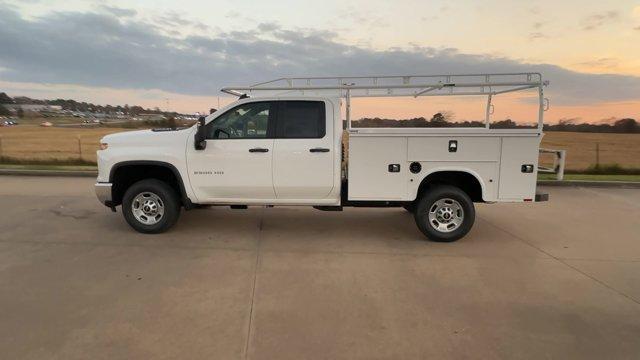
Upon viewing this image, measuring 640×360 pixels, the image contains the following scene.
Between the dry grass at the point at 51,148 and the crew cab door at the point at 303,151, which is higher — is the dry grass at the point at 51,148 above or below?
below

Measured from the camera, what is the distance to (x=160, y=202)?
6391mm

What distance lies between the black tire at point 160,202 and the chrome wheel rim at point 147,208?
0.03 meters

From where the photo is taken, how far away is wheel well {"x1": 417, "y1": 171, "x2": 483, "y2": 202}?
614 centimetres

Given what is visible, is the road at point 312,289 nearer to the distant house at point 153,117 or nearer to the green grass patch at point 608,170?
the green grass patch at point 608,170

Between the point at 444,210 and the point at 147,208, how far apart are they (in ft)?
13.7

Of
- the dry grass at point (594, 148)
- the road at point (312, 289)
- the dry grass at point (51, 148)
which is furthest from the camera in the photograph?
the dry grass at point (51, 148)

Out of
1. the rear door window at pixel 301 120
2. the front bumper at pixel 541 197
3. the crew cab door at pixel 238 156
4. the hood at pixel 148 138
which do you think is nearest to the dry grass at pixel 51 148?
the hood at pixel 148 138

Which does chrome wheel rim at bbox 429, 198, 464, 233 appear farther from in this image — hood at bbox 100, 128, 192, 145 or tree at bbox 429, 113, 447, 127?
hood at bbox 100, 128, 192, 145

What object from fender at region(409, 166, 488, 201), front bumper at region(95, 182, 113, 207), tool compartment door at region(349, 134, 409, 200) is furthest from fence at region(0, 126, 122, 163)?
fender at region(409, 166, 488, 201)

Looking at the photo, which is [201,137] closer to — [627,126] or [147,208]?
[147,208]

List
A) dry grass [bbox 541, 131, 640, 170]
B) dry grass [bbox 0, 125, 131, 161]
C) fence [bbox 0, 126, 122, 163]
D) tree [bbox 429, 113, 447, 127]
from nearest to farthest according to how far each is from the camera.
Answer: tree [bbox 429, 113, 447, 127] < dry grass [bbox 541, 131, 640, 170] < fence [bbox 0, 126, 122, 163] < dry grass [bbox 0, 125, 131, 161]

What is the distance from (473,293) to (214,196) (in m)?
3.64

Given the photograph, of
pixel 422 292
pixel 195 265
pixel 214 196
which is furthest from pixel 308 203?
pixel 422 292

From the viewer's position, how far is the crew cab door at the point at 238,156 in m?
6.12
